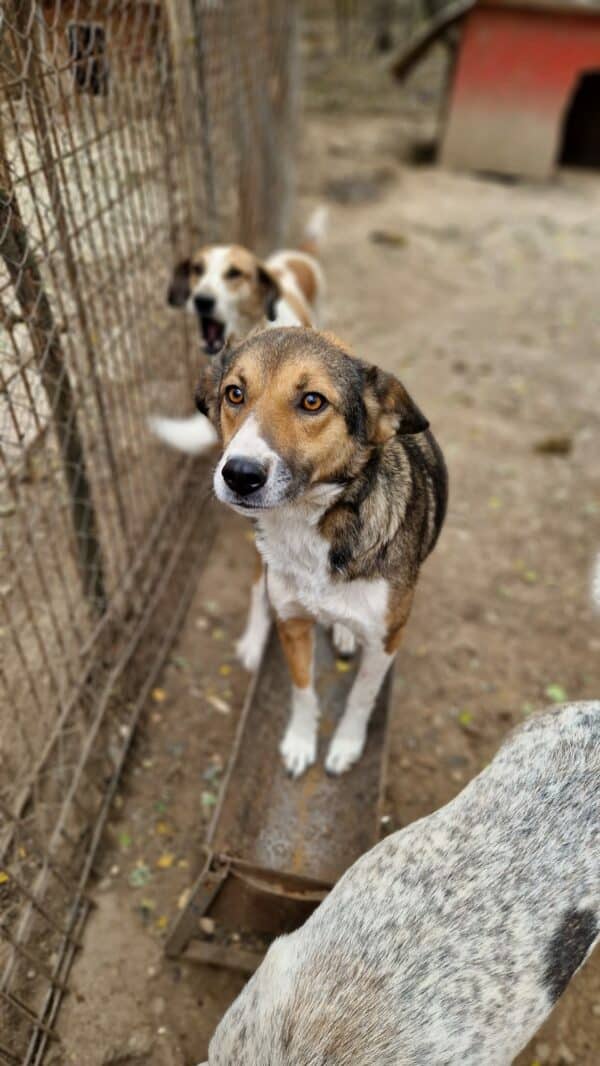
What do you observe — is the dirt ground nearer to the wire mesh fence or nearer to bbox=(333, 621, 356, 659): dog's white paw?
the wire mesh fence

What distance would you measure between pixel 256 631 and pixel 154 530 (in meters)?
0.79

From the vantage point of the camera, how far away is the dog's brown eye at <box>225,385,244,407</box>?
→ 225 centimetres

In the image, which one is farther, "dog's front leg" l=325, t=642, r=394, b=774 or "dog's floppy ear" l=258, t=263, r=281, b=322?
"dog's floppy ear" l=258, t=263, r=281, b=322

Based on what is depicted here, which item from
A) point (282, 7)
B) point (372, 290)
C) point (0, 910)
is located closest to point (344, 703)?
point (0, 910)

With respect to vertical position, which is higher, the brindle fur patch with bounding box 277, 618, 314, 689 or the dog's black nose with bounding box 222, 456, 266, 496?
the dog's black nose with bounding box 222, 456, 266, 496

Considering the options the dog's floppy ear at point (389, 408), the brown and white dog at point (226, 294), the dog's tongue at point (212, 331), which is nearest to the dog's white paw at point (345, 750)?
the dog's floppy ear at point (389, 408)

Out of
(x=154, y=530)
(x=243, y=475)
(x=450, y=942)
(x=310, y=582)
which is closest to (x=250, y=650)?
(x=154, y=530)

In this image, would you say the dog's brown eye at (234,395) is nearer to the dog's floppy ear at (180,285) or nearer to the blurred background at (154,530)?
the blurred background at (154,530)

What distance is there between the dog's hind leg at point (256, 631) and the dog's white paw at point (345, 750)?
707mm

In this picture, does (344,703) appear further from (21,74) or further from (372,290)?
(372,290)

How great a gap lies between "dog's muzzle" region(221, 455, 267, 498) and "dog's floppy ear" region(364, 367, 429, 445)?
1.70 feet

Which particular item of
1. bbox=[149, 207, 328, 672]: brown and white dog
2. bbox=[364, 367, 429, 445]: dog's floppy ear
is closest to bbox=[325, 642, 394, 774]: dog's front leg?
bbox=[149, 207, 328, 672]: brown and white dog

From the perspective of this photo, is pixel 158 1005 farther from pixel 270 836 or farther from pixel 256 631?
→ pixel 256 631

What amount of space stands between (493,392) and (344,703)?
3.80 meters
